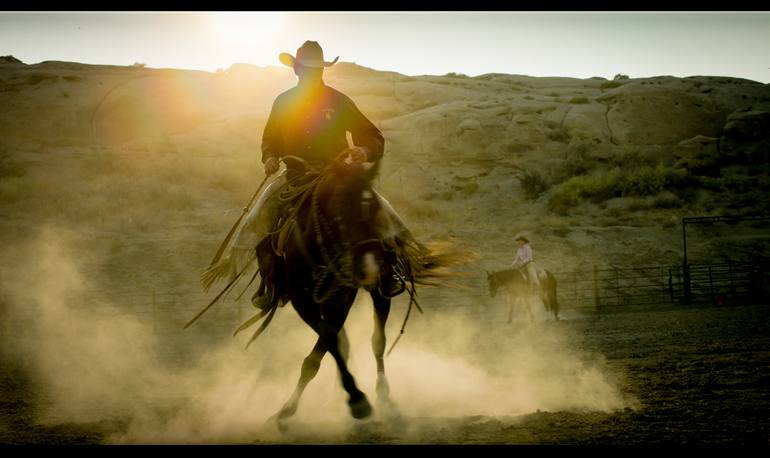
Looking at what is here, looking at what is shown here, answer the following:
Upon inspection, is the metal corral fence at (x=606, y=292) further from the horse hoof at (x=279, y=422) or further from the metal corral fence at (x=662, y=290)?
the horse hoof at (x=279, y=422)

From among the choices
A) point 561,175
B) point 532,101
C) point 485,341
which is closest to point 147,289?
point 485,341

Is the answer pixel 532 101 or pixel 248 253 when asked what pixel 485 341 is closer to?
pixel 248 253

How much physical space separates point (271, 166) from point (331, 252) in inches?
45.7

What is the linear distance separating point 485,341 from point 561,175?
27267mm

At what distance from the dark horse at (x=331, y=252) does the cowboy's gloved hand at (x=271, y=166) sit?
0.19m

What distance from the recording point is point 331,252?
622cm

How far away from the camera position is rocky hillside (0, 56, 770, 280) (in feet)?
97.6

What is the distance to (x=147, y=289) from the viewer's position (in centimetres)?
2208

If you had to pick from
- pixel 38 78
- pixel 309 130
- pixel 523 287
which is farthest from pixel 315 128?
pixel 38 78

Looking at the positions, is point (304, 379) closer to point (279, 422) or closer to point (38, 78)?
point (279, 422)

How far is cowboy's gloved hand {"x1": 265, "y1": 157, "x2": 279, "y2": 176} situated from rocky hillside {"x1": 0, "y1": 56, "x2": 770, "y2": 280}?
64.7ft

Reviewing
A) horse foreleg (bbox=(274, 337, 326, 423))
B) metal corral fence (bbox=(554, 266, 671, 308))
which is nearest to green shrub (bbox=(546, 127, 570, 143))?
metal corral fence (bbox=(554, 266, 671, 308))

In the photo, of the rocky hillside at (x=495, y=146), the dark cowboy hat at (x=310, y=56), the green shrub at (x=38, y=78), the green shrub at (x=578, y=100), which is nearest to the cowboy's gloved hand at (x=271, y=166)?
the dark cowboy hat at (x=310, y=56)

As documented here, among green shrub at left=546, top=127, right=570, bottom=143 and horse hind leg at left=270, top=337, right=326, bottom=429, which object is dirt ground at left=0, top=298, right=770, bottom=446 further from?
green shrub at left=546, top=127, right=570, bottom=143
